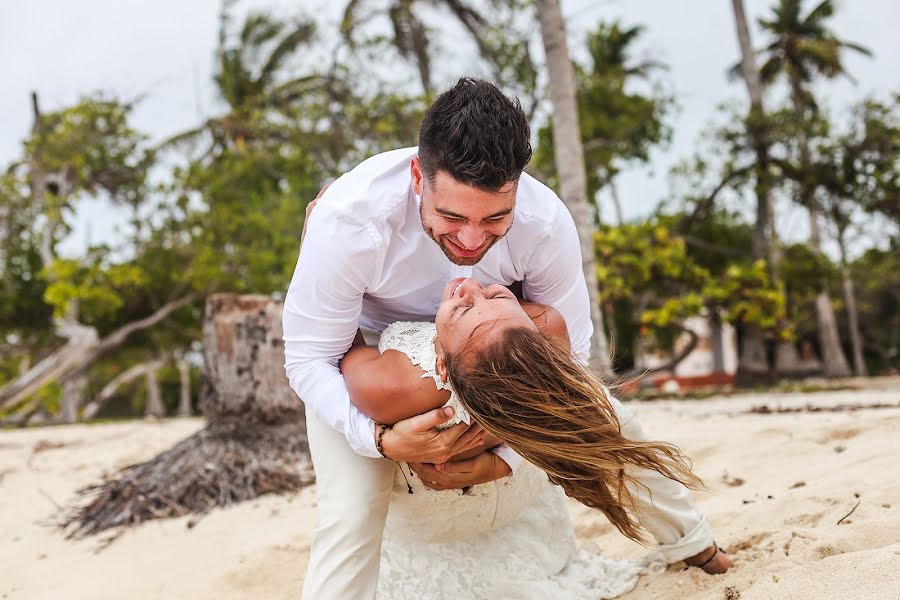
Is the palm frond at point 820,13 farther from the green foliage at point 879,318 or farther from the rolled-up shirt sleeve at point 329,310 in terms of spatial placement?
the rolled-up shirt sleeve at point 329,310

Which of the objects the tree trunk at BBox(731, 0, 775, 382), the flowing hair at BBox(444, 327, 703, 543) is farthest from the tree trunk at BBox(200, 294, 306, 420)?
the tree trunk at BBox(731, 0, 775, 382)

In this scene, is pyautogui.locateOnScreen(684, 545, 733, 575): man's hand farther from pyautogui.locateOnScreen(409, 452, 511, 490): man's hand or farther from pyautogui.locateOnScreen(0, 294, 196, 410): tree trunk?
pyautogui.locateOnScreen(0, 294, 196, 410): tree trunk

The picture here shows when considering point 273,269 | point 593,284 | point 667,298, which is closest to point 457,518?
point 593,284

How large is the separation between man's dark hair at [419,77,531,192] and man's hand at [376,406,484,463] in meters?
0.73

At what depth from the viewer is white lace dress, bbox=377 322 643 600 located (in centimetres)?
275

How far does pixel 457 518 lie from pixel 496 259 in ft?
3.25

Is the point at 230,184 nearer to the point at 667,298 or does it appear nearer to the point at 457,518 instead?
the point at 667,298

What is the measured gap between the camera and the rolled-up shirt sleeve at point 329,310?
2.35m

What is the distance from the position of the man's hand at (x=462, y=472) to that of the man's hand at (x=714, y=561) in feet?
2.59

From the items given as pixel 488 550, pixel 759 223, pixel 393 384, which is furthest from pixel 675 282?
pixel 393 384

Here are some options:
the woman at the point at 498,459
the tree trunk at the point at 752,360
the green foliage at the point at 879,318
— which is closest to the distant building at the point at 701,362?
the tree trunk at the point at 752,360

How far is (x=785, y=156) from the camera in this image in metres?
14.5

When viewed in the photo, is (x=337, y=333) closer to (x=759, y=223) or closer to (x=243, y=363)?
(x=243, y=363)

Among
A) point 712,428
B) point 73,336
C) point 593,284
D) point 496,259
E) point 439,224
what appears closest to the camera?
point 439,224
